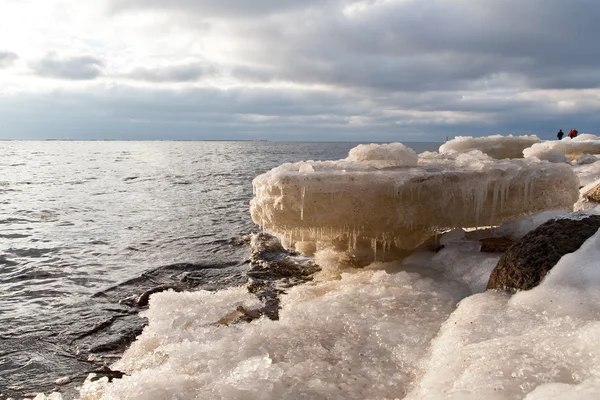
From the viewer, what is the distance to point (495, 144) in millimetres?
16750

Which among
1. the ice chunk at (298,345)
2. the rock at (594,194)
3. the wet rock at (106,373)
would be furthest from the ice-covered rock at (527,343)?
the rock at (594,194)

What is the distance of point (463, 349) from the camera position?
419 cm

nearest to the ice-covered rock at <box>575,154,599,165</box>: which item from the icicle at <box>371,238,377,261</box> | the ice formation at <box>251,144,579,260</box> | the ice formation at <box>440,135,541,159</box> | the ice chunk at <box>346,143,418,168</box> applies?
the ice formation at <box>440,135,541,159</box>

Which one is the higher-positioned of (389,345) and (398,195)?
(398,195)

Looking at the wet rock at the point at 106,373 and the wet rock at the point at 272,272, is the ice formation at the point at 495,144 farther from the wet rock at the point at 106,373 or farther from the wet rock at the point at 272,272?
the wet rock at the point at 106,373

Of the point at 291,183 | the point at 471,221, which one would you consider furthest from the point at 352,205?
the point at 471,221

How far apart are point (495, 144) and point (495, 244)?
32.0ft

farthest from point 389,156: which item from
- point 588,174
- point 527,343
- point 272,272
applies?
point 588,174

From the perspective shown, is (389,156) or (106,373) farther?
(389,156)

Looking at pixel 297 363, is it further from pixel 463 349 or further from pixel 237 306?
pixel 237 306

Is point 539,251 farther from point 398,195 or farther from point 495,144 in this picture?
point 495,144

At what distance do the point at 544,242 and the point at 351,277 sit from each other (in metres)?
3.09

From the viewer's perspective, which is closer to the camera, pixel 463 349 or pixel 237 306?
pixel 463 349

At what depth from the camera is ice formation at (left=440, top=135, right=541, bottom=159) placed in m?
15.7
